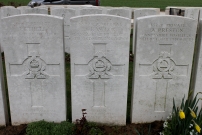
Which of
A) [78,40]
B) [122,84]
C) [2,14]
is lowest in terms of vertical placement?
[122,84]

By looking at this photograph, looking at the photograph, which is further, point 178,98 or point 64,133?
point 178,98

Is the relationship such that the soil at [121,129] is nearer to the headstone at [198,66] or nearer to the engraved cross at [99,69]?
the engraved cross at [99,69]

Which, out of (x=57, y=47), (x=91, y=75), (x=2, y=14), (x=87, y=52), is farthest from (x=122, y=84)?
(x=2, y=14)

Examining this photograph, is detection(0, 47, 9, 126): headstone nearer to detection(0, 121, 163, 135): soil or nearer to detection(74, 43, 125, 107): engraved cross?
detection(0, 121, 163, 135): soil

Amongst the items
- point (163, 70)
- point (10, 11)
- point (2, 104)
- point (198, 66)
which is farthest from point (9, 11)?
point (198, 66)

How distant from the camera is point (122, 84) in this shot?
381 centimetres

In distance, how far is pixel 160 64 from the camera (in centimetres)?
373

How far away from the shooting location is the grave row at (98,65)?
3541 mm

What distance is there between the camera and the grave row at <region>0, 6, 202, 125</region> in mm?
3541

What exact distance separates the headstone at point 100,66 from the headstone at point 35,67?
0.78 feet

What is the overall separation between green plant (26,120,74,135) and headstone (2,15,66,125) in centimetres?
15

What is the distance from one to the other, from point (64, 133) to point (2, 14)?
19.1 feet

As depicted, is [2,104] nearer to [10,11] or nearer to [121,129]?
[121,129]

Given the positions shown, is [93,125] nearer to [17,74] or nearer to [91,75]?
[91,75]
